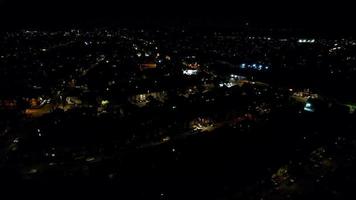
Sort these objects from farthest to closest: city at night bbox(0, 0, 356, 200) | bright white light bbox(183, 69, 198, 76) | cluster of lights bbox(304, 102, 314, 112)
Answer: bright white light bbox(183, 69, 198, 76), cluster of lights bbox(304, 102, 314, 112), city at night bbox(0, 0, 356, 200)

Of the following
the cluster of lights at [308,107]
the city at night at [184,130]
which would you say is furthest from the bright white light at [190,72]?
the cluster of lights at [308,107]

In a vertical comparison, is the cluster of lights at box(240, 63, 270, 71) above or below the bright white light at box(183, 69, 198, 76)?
below

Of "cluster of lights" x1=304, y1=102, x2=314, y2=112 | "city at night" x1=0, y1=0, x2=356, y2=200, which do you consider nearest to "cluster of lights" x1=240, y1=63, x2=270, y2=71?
"city at night" x1=0, y1=0, x2=356, y2=200

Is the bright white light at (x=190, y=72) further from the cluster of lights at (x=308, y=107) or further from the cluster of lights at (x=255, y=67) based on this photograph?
the cluster of lights at (x=308, y=107)

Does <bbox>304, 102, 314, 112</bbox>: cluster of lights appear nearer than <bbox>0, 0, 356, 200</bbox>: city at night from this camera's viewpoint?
No

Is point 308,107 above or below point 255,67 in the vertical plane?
above

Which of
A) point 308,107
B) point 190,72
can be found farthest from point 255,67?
point 308,107

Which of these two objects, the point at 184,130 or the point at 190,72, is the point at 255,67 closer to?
the point at 190,72

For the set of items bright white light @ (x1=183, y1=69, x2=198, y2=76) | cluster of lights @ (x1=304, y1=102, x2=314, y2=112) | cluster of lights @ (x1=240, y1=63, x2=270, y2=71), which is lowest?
cluster of lights @ (x1=240, y1=63, x2=270, y2=71)

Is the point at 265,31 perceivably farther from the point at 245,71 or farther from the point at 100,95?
the point at 100,95

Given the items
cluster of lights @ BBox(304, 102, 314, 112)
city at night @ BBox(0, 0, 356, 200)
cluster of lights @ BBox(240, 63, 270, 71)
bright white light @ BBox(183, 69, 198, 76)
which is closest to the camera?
city at night @ BBox(0, 0, 356, 200)

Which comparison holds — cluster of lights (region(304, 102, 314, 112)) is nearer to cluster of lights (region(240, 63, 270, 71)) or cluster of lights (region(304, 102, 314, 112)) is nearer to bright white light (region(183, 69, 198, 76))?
bright white light (region(183, 69, 198, 76))
